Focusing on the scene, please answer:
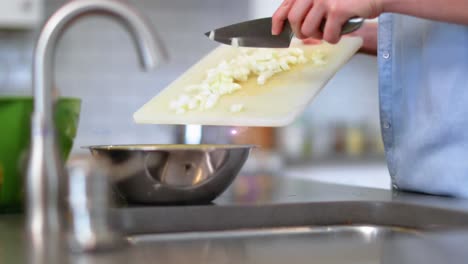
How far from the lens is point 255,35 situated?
1.16 meters

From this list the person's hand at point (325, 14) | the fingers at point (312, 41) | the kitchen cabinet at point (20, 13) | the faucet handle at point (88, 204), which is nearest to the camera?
the faucet handle at point (88, 204)

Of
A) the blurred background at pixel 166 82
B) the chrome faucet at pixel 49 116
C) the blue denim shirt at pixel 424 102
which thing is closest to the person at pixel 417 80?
the blue denim shirt at pixel 424 102

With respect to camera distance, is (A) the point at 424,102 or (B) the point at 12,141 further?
(A) the point at 424,102

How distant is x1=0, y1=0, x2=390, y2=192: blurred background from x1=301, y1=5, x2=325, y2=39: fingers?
1.64m

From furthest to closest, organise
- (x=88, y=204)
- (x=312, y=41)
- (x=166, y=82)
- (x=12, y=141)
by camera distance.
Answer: (x=166, y=82) → (x=312, y=41) → (x=12, y=141) → (x=88, y=204)

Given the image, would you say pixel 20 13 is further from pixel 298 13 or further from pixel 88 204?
pixel 88 204

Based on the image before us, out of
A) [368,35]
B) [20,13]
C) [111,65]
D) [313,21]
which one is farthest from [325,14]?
[111,65]

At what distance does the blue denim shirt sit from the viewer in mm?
1050

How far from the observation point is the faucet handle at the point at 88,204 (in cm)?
66

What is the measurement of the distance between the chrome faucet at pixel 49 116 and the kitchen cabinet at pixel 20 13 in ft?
6.71

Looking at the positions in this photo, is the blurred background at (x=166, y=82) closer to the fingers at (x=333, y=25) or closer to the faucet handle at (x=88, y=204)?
the fingers at (x=333, y=25)

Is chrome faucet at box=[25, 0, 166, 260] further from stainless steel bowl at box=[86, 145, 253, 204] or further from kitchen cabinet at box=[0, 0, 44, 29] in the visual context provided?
kitchen cabinet at box=[0, 0, 44, 29]

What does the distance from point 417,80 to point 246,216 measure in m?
0.38

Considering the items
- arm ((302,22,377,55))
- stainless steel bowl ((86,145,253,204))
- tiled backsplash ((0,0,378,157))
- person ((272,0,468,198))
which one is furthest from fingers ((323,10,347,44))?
tiled backsplash ((0,0,378,157))
